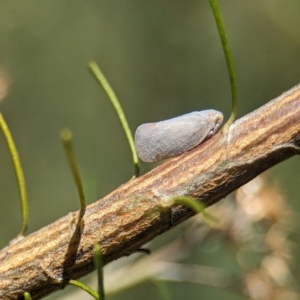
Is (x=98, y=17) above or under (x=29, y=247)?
above

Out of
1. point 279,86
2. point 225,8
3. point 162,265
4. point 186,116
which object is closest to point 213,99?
point 279,86

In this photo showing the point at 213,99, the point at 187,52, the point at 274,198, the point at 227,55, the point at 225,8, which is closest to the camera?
the point at 227,55

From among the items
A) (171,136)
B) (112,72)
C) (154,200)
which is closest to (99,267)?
(154,200)

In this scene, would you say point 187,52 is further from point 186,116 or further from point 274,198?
point 186,116

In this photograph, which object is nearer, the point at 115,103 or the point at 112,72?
the point at 115,103

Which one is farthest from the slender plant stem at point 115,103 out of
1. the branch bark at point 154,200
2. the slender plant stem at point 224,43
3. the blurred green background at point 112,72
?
the blurred green background at point 112,72

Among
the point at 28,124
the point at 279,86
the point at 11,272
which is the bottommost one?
the point at 11,272

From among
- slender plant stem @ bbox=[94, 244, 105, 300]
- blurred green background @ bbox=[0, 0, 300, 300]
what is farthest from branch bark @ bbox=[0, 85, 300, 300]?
blurred green background @ bbox=[0, 0, 300, 300]

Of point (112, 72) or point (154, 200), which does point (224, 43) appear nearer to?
point (154, 200)
